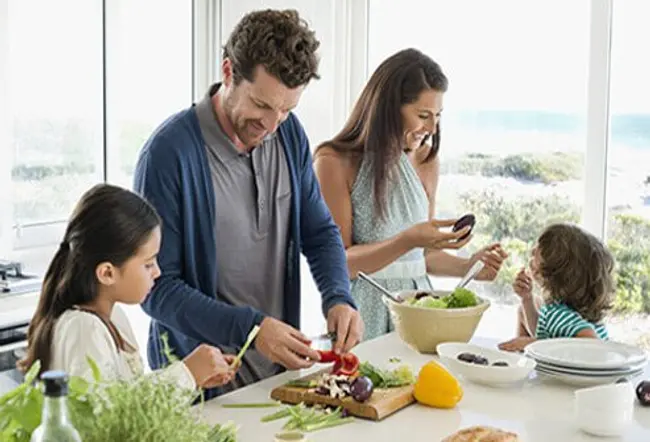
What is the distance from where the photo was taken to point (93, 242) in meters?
1.93

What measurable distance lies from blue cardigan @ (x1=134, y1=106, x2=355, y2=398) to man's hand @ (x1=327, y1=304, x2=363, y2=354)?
Result: 56mm

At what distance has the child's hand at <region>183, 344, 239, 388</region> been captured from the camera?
174cm

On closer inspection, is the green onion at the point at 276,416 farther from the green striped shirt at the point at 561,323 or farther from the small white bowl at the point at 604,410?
the green striped shirt at the point at 561,323

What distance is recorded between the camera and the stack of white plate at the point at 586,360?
196 centimetres

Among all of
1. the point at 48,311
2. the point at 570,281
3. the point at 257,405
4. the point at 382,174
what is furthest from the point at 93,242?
the point at 570,281

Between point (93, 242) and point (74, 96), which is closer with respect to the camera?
point (93, 242)

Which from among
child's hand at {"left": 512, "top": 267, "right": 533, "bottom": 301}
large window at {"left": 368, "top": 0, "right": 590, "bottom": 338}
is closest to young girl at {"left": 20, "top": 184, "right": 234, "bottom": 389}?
child's hand at {"left": 512, "top": 267, "right": 533, "bottom": 301}

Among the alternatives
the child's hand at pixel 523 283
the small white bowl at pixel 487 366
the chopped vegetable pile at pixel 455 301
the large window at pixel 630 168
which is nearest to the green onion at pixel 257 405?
the small white bowl at pixel 487 366

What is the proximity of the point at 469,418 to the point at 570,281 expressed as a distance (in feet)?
2.69

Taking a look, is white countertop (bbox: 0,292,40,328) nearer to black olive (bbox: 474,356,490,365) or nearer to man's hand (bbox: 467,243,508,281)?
man's hand (bbox: 467,243,508,281)

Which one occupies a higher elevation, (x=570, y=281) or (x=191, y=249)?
(x=191, y=249)

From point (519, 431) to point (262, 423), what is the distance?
0.46 metres

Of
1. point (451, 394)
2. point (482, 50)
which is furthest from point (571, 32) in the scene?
point (451, 394)

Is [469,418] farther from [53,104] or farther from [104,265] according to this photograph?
[53,104]
